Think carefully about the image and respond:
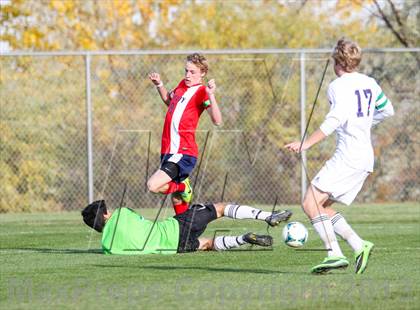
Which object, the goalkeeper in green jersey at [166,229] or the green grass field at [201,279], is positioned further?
the goalkeeper in green jersey at [166,229]

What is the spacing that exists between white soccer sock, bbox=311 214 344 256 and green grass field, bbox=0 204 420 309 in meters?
0.21

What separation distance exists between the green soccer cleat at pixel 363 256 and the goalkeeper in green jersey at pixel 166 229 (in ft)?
6.24

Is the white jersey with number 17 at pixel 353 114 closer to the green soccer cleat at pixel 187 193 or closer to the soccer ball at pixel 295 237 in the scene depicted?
the soccer ball at pixel 295 237

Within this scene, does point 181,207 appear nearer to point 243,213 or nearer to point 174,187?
point 174,187

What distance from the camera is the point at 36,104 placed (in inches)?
790

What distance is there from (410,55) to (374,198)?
9.05ft

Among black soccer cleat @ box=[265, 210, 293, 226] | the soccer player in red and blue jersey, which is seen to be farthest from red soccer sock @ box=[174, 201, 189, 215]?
black soccer cleat @ box=[265, 210, 293, 226]

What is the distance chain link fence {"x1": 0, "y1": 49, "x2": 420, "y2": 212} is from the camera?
1997cm

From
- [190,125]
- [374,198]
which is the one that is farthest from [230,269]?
[374,198]

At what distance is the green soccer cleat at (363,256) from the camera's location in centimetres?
935

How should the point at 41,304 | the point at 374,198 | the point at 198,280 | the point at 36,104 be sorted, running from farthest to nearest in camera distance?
the point at 374,198, the point at 36,104, the point at 198,280, the point at 41,304

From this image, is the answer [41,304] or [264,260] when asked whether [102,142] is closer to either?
[264,260]

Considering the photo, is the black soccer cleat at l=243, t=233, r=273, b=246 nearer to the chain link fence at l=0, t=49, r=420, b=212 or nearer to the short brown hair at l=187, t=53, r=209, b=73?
the short brown hair at l=187, t=53, r=209, b=73

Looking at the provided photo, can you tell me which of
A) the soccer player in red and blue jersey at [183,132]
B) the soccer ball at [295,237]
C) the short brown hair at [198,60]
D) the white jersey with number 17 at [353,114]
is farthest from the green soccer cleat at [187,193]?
the white jersey with number 17 at [353,114]
